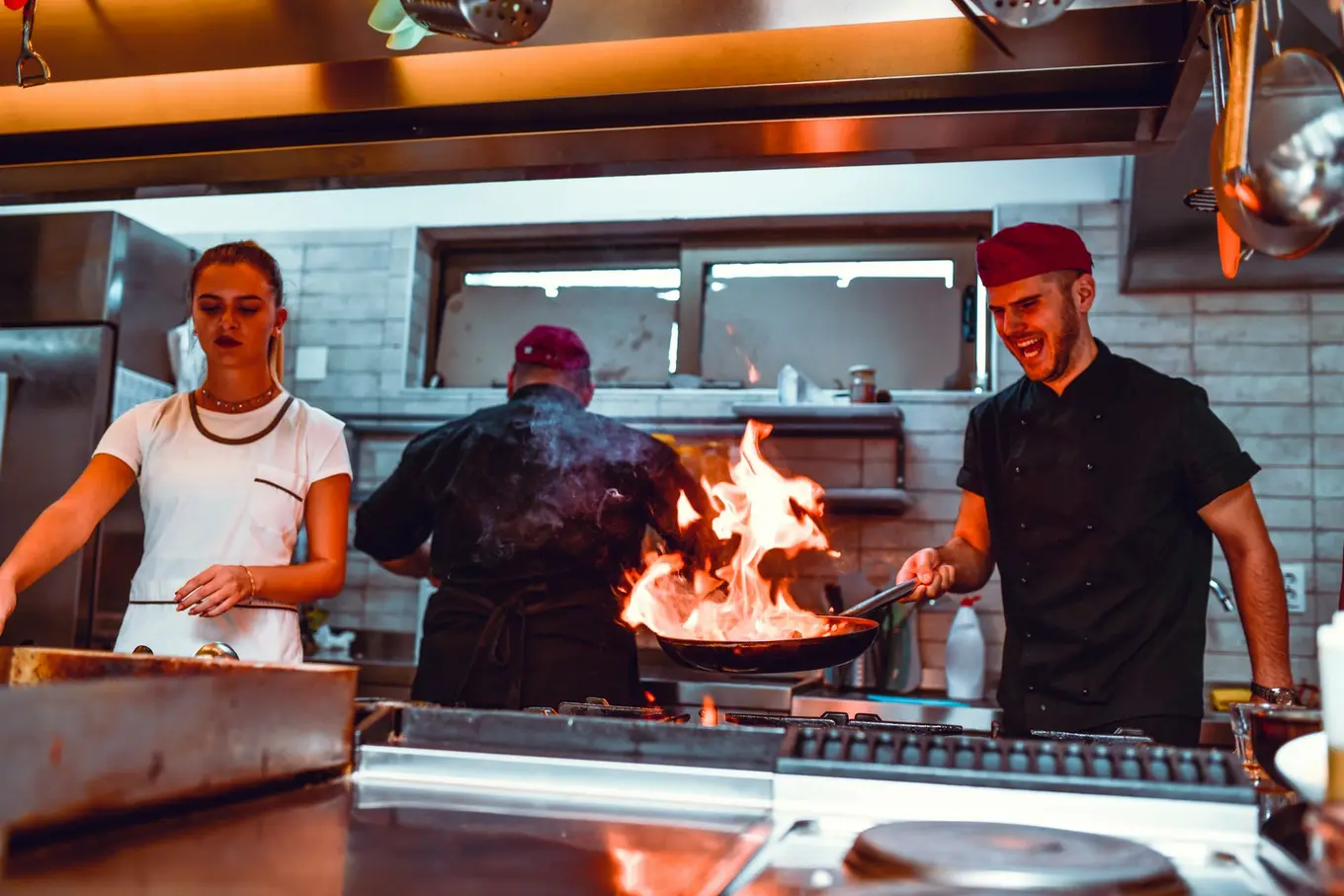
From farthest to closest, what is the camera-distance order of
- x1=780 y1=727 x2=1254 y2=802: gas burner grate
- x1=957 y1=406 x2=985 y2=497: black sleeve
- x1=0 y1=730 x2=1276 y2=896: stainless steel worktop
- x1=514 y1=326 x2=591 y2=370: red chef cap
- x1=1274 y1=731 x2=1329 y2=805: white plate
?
1. x1=514 y1=326 x2=591 y2=370: red chef cap
2. x1=957 y1=406 x2=985 y2=497: black sleeve
3. x1=780 y1=727 x2=1254 y2=802: gas burner grate
4. x1=1274 y1=731 x2=1329 y2=805: white plate
5. x1=0 y1=730 x2=1276 y2=896: stainless steel worktop

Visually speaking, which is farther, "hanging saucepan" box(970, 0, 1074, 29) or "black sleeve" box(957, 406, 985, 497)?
"black sleeve" box(957, 406, 985, 497)

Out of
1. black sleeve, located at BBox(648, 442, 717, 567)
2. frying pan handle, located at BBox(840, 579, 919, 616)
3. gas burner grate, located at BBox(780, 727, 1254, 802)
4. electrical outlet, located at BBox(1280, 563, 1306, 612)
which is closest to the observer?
gas burner grate, located at BBox(780, 727, 1254, 802)

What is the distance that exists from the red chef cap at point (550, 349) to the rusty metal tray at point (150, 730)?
68.4 inches

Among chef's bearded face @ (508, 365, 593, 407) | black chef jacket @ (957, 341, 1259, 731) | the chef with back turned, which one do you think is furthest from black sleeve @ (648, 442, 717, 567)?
black chef jacket @ (957, 341, 1259, 731)

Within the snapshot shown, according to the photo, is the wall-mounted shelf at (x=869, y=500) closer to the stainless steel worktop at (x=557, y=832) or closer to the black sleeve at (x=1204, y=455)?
the black sleeve at (x=1204, y=455)

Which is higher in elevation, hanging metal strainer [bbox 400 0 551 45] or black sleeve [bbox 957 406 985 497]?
hanging metal strainer [bbox 400 0 551 45]

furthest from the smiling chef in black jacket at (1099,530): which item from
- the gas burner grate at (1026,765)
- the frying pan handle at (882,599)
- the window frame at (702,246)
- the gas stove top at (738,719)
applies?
the window frame at (702,246)

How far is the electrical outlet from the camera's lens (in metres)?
3.51

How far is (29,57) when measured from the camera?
177cm

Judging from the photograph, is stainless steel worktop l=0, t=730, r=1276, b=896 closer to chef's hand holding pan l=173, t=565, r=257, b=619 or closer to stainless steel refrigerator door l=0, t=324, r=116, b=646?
chef's hand holding pan l=173, t=565, r=257, b=619

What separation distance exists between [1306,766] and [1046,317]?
1.55 meters

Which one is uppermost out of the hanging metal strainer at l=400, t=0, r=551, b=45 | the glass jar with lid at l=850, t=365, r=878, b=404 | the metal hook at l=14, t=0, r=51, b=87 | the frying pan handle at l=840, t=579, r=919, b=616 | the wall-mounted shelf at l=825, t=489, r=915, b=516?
the metal hook at l=14, t=0, r=51, b=87

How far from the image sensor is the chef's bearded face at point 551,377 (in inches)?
116

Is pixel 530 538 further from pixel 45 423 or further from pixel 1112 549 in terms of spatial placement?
pixel 45 423
